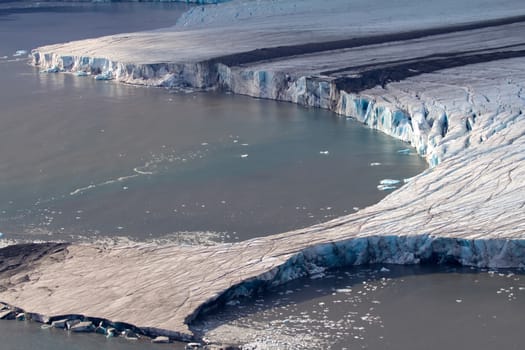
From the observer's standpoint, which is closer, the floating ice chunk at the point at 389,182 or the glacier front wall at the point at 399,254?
the glacier front wall at the point at 399,254

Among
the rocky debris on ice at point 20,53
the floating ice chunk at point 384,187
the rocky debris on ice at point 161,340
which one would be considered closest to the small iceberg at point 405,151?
the floating ice chunk at point 384,187

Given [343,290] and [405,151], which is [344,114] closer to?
[405,151]

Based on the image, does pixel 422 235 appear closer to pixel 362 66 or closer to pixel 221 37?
pixel 362 66

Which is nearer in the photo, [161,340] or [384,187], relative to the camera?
[161,340]

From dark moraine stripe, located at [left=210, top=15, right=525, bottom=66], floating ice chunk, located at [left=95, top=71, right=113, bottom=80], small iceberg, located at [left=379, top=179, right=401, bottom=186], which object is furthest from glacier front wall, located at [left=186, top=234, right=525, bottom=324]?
floating ice chunk, located at [left=95, top=71, right=113, bottom=80]

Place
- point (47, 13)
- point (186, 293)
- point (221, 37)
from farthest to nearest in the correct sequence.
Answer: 1. point (47, 13)
2. point (221, 37)
3. point (186, 293)

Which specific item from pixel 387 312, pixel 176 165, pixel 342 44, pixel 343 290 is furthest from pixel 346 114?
pixel 387 312

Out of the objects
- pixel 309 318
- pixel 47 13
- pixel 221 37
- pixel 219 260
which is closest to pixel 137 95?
pixel 221 37

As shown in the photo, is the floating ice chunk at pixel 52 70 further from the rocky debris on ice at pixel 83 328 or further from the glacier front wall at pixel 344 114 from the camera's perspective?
the rocky debris on ice at pixel 83 328
